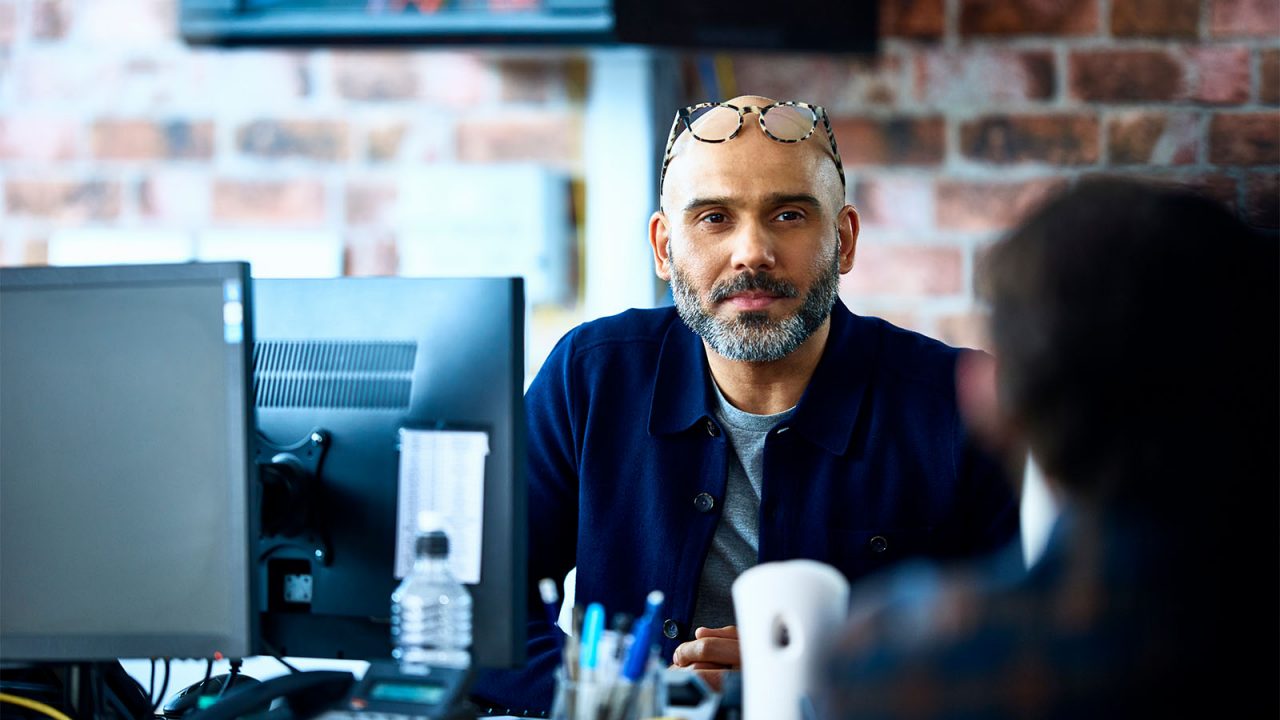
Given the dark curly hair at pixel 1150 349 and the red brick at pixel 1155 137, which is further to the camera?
the red brick at pixel 1155 137

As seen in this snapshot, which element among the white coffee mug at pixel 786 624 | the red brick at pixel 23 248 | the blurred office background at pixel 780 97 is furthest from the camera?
the red brick at pixel 23 248

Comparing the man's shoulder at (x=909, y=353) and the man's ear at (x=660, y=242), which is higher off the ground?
the man's ear at (x=660, y=242)

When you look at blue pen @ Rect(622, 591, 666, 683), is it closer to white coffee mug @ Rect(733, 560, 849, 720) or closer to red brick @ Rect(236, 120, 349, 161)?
white coffee mug @ Rect(733, 560, 849, 720)

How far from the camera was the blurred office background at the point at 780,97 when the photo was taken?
2006mm

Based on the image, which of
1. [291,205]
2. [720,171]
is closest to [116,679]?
[720,171]

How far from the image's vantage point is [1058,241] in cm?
72

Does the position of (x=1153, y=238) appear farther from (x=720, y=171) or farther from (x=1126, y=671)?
(x=720, y=171)

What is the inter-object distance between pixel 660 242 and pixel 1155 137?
3.03 ft

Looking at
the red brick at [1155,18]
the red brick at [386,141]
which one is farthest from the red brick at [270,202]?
the red brick at [1155,18]

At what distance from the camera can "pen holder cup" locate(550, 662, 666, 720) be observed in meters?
0.96

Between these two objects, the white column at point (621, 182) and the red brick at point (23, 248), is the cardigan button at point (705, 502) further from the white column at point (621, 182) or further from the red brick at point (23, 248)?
the red brick at point (23, 248)

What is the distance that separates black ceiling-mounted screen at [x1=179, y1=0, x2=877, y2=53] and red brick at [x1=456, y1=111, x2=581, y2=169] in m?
0.23

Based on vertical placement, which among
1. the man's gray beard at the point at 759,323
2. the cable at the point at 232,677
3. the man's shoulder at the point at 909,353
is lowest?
the cable at the point at 232,677

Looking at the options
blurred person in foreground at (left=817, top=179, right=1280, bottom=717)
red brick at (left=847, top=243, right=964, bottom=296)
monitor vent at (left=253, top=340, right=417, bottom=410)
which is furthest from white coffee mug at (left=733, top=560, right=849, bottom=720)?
red brick at (left=847, top=243, right=964, bottom=296)
